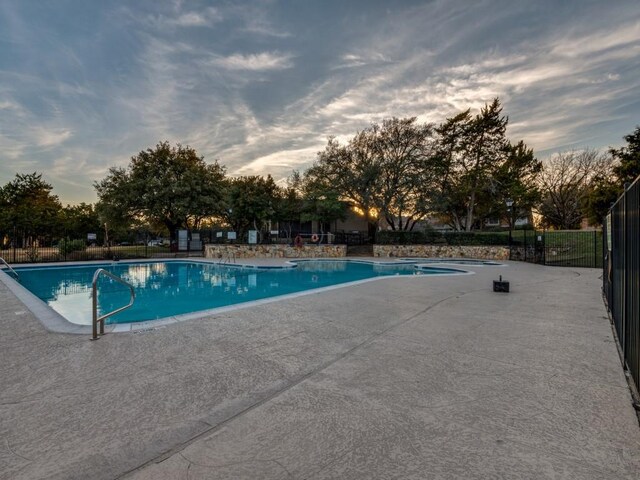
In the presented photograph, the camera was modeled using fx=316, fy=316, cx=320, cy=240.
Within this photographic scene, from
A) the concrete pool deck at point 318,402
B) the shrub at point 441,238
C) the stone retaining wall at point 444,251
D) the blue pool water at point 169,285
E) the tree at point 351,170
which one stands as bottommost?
the blue pool water at point 169,285

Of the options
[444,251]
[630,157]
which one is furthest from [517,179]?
[630,157]

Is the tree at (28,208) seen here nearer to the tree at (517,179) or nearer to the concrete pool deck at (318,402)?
the concrete pool deck at (318,402)

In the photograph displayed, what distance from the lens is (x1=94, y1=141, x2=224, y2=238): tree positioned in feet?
72.0

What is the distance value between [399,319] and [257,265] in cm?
1206

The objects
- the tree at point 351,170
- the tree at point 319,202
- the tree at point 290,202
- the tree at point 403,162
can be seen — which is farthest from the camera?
the tree at point 290,202

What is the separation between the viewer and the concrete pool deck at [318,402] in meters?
1.74

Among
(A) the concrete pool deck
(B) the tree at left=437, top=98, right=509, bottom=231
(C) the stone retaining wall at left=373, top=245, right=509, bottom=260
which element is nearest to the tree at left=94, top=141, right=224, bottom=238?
(C) the stone retaining wall at left=373, top=245, right=509, bottom=260

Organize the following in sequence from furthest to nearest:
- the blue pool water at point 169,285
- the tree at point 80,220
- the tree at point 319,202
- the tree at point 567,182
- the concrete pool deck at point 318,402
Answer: the tree at point 80,220 < the tree at point 567,182 < the tree at point 319,202 < the blue pool water at point 169,285 < the concrete pool deck at point 318,402

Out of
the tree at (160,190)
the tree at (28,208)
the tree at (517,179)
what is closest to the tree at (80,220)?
the tree at (28,208)

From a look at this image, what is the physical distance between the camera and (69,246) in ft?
61.7

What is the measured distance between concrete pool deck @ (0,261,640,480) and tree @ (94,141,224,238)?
61.5 feet

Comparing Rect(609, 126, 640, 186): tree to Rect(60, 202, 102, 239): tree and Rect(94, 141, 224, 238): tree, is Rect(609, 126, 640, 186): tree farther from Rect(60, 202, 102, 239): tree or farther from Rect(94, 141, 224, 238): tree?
Rect(60, 202, 102, 239): tree

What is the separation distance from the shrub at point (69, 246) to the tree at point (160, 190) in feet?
11.4

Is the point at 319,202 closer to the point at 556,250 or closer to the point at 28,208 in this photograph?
the point at 556,250
